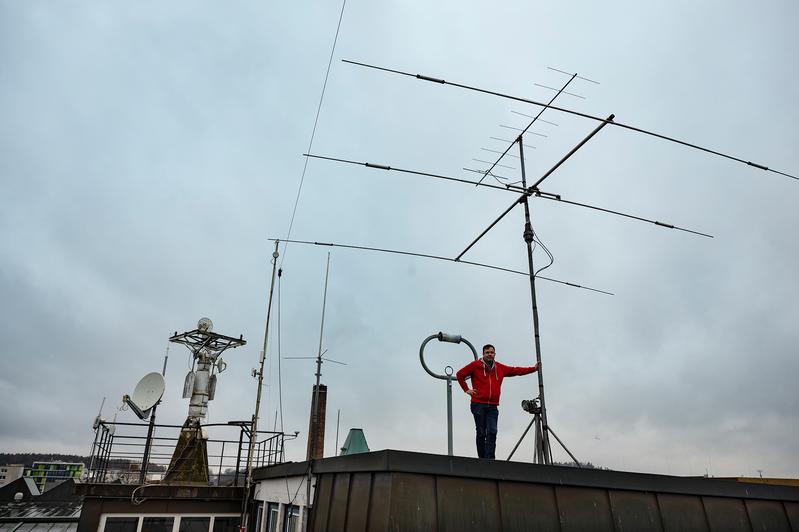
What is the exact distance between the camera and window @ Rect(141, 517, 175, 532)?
13.1m

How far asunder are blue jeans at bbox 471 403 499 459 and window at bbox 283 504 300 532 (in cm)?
344

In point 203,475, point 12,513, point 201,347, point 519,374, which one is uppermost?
point 201,347

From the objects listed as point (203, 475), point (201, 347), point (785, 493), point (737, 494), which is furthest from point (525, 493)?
point (201, 347)

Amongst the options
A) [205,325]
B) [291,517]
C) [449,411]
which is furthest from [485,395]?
[205,325]

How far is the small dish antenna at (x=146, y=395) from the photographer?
634 inches

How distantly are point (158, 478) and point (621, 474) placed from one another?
15.5 metres

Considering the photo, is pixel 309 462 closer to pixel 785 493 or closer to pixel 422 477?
pixel 422 477

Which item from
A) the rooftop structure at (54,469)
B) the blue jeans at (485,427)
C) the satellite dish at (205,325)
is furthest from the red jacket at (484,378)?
the rooftop structure at (54,469)

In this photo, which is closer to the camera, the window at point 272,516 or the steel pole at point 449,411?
the steel pole at point 449,411

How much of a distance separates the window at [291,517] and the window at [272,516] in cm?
75

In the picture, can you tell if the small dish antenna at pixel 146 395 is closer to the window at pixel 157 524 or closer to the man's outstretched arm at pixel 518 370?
the window at pixel 157 524

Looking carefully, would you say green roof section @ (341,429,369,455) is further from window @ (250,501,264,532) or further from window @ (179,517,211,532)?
window @ (179,517,211,532)

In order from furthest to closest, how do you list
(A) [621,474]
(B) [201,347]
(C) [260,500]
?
(B) [201,347], (C) [260,500], (A) [621,474]

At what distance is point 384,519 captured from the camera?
4.90 m
